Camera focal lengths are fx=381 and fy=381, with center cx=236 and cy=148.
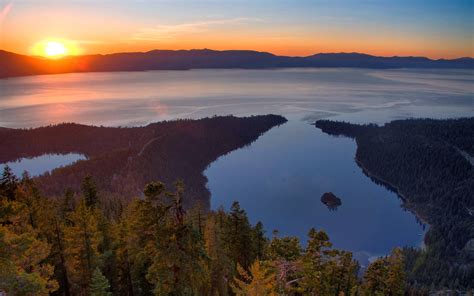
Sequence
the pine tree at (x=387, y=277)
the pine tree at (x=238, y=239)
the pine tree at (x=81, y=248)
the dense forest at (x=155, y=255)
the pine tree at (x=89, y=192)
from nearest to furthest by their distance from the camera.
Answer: the dense forest at (x=155, y=255) < the pine tree at (x=81, y=248) < the pine tree at (x=387, y=277) < the pine tree at (x=238, y=239) < the pine tree at (x=89, y=192)

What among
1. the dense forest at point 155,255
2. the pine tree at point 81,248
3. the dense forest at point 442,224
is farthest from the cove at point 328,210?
the pine tree at point 81,248

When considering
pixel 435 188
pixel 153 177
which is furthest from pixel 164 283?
pixel 435 188

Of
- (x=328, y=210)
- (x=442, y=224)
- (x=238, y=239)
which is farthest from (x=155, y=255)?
(x=442, y=224)

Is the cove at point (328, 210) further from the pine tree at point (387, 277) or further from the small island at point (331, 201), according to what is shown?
the pine tree at point (387, 277)

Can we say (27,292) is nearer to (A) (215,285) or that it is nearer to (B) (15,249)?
(B) (15,249)

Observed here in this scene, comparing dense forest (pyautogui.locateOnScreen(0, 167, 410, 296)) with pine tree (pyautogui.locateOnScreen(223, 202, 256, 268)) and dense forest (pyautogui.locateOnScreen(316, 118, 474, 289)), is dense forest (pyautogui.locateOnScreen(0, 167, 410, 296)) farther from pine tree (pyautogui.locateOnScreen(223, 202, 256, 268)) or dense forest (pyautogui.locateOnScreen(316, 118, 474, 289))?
dense forest (pyautogui.locateOnScreen(316, 118, 474, 289))

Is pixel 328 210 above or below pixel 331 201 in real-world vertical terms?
below

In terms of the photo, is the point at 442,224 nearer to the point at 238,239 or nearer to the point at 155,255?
the point at 238,239
